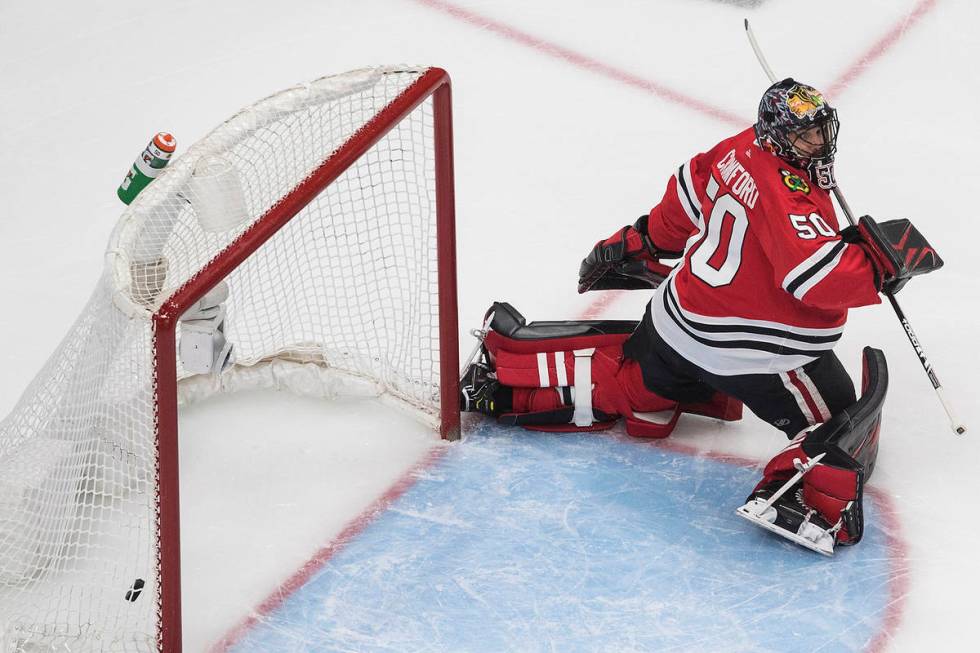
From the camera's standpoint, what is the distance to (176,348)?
279 centimetres

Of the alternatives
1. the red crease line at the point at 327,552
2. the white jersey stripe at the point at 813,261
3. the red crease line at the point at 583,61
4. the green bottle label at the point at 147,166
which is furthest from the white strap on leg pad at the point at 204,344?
the red crease line at the point at 583,61

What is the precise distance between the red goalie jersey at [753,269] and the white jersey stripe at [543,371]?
10.5 inches

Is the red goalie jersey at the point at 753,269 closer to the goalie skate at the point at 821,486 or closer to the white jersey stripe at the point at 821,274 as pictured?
the white jersey stripe at the point at 821,274

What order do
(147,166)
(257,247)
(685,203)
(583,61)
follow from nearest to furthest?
(257,247) < (147,166) < (685,203) < (583,61)

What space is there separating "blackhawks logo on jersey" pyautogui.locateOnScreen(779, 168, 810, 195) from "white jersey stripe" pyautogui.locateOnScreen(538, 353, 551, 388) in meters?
A: 0.72

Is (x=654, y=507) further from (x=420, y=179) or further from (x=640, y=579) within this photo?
(x=420, y=179)

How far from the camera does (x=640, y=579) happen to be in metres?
Answer: 2.97

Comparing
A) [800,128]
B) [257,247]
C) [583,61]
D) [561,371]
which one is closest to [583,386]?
[561,371]

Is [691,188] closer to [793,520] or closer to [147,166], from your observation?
[793,520]

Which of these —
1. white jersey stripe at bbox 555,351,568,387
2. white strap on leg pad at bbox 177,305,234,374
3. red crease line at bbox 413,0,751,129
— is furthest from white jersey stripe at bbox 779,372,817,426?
red crease line at bbox 413,0,751,129

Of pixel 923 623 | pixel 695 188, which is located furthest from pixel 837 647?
pixel 695 188

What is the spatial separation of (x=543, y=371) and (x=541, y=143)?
1.27 metres

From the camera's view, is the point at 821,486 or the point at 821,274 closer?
the point at 821,274

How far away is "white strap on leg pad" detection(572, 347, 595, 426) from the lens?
330cm
